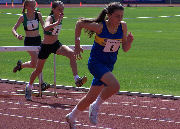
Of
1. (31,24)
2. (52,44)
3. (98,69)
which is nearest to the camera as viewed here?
(98,69)

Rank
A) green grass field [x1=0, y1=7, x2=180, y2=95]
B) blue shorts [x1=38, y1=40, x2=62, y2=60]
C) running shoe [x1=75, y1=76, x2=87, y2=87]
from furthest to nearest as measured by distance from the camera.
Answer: green grass field [x1=0, y1=7, x2=180, y2=95] < blue shorts [x1=38, y1=40, x2=62, y2=60] < running shoe [x1=75, y1=76, x2=87, y2=87]

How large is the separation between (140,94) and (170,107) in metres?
1.40

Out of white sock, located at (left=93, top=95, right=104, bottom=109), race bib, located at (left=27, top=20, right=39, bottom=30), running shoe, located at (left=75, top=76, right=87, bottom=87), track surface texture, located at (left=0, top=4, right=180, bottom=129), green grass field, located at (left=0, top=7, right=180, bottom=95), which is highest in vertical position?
race bib, located at (left=27, top=20, right=39, bottom=30)

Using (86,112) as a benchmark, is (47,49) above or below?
above

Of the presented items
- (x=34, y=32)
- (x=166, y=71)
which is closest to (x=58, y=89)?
(x=34, y=32)

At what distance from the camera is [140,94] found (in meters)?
11.1

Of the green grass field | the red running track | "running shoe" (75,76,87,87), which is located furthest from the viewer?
the green grass field

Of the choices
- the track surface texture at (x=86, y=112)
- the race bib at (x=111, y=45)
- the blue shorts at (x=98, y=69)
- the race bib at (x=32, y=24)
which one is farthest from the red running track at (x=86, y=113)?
the race bib at (x=32, y=24)

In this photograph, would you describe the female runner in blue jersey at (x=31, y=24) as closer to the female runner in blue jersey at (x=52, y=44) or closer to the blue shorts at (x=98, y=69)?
the female runner in blue jersey at (x=52, y=44)

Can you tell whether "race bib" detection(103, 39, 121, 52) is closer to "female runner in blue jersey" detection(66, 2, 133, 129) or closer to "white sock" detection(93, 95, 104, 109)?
"female runner in blue jersey" detection(66, 2, 133, 129)

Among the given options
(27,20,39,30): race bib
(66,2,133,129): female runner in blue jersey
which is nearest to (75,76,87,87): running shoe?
(27,20,39,30): race bib

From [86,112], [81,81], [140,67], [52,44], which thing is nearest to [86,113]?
[86,112]

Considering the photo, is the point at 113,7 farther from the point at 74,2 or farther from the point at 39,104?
the point at 74,2

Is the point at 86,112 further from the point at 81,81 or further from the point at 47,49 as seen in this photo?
the point at 47,49
